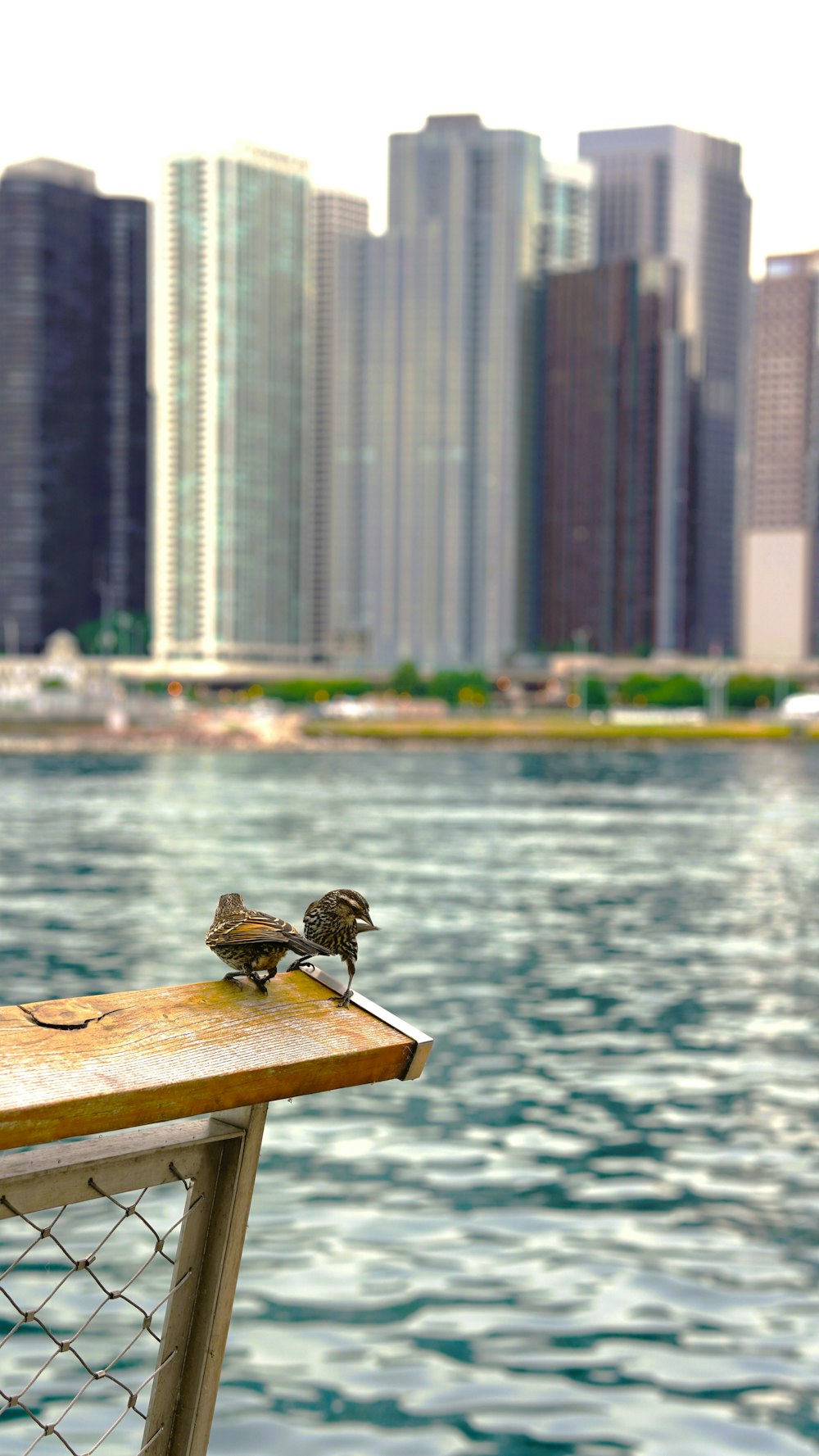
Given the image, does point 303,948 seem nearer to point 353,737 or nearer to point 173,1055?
point 173,1055

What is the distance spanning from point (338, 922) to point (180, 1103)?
155 centimetres

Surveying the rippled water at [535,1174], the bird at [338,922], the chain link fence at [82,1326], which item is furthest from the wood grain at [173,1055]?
the rippled water at [535,1174]

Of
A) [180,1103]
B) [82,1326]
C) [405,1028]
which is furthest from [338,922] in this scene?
[82,1326]

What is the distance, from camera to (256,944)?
17.3ft

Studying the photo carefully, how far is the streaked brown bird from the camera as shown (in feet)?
17.3

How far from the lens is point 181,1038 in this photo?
4.73 m

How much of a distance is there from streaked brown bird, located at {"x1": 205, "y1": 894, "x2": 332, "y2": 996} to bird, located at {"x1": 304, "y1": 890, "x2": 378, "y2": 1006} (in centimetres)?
31

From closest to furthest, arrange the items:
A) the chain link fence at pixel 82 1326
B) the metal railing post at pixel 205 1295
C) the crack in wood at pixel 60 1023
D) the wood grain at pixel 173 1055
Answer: the wood grain at pixel 173 1055 → the crack in wood at pixel 60 1023 → the metal railing post at pixel 205 1295 → the chain link fence at pixel 82 1326

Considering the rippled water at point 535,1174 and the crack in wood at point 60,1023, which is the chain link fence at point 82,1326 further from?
the crack in wood at point 60,1023

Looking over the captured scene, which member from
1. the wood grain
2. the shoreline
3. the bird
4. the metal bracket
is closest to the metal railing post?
the wood grain

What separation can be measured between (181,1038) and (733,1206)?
1150 centimetres

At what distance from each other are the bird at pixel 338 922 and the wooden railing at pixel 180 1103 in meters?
Answer: 0.52

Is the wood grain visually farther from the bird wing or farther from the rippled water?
the rippled water

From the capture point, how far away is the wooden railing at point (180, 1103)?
4402 millimetres
